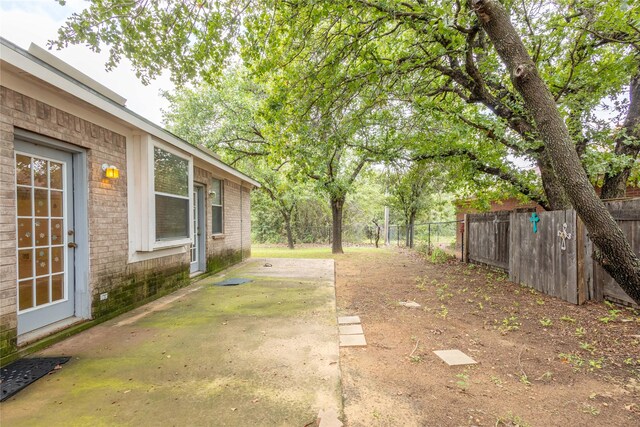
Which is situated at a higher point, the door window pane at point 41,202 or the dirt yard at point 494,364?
the door window pane at point 41,202

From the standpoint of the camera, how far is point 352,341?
3.47m

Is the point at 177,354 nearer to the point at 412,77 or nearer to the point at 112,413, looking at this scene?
the point at 112,413

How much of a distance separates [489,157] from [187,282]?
286 inches

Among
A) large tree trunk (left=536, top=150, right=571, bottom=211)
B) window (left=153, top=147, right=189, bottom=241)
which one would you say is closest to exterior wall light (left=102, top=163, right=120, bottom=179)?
window (left=153, top=147, right=189, bottom=241)

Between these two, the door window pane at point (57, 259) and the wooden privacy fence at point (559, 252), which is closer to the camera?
the door window pane at point (57, 259)

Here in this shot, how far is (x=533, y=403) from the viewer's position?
2.33m

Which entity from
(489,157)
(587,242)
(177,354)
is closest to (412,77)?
(489,157)

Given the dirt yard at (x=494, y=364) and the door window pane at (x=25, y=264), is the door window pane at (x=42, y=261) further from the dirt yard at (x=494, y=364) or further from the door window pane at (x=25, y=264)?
the dirt yard at (x=494, y=364)

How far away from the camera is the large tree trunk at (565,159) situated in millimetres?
2252

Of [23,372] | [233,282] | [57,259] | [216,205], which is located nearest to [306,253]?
[216,205]

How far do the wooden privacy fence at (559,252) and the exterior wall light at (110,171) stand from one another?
6799mm

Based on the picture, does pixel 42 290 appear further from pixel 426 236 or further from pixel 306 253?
pixel 426 236

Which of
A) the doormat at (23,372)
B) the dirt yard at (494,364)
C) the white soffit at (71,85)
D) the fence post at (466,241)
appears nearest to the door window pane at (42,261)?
the doormat at (23,372)

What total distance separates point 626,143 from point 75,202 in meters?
8.99
